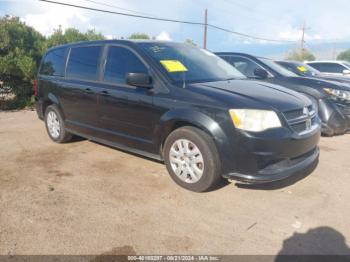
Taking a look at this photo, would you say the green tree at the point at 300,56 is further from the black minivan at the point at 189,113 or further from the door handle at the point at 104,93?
the door handle at the point at 104,93

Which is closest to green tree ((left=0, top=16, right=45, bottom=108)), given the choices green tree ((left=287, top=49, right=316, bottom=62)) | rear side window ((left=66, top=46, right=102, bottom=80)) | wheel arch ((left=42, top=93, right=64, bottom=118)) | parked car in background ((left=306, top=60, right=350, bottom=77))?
wheel arch ((left=42, top=93, right=64, bottom=118))

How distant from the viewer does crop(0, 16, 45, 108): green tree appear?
9.32 metres

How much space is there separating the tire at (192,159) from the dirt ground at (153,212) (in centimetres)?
15

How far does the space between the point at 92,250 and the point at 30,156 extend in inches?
117

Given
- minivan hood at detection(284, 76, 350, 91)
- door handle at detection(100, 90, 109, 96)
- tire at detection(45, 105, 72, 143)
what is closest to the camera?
door handle at detection(100, 90, 109, 96)

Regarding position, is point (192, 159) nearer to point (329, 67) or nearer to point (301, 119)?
point (301, 119)

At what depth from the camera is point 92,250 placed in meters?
2.58

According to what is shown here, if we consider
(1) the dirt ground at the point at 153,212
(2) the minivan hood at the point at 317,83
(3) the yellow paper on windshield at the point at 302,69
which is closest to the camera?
(1) the dirt ground at the point at 153,212

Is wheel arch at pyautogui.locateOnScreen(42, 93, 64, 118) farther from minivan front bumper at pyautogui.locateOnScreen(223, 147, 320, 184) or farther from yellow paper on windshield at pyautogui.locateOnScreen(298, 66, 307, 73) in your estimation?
yellow paper on windshield at pyautogui.locateOnScreen(298, 66, 307, 73)

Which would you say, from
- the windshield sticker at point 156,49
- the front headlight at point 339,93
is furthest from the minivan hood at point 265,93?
the front headlight at point 339,93

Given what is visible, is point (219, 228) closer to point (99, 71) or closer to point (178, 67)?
point (178, 67)

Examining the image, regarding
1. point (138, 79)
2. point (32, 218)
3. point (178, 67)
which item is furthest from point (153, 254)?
point (178, 67)

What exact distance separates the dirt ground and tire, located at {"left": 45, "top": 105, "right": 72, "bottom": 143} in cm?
87

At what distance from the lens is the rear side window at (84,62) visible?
4.60 m
